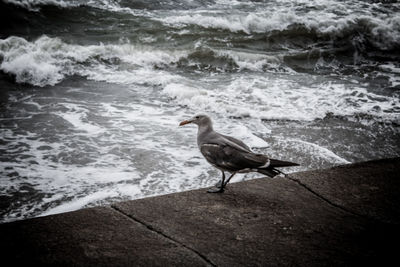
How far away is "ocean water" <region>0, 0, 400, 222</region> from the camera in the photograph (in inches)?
156

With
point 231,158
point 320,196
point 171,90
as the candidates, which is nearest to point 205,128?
point 231,158

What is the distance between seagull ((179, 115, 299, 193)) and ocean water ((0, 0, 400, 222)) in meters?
0.63

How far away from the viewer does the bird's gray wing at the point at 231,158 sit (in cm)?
288

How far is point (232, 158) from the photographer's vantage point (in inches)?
119

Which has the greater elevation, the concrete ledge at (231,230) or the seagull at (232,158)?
the seagull at (232,158)

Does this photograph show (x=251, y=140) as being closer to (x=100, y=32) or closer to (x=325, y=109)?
(x=325, y=109)

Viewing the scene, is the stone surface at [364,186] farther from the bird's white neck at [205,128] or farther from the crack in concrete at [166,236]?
the crack in concrete at [166,236]

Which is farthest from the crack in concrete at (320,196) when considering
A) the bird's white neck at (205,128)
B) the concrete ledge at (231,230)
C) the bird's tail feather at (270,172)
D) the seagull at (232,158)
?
the bird's white neck at (205,128)

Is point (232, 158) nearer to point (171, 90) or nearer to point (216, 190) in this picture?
point (216, 190)

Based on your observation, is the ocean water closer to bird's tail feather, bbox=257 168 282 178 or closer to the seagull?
the seagull

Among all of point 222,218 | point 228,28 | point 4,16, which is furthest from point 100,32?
point 222,218

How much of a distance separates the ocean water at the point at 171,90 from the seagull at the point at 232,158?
2.07 ft

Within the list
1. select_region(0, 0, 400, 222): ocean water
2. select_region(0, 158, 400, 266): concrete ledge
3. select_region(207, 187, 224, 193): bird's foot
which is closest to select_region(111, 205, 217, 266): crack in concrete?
select_region(0, 158, 400, 266): concrete ledge

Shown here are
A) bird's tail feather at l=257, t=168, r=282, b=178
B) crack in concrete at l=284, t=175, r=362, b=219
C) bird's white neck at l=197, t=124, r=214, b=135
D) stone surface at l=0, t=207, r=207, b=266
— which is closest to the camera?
stone surface at l=0, t=207, r=207, b=266
